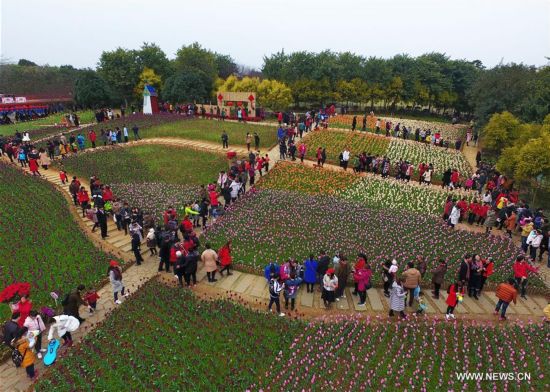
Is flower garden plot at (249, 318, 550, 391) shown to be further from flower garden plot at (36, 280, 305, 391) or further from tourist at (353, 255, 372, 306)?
tourist at (353, 255, 372, 306)

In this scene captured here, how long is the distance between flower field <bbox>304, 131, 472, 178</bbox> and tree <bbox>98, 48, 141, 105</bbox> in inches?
1227

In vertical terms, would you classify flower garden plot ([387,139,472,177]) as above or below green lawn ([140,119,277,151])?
below

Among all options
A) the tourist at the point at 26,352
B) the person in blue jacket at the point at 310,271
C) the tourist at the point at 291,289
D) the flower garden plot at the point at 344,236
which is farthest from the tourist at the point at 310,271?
the tourist at the point at 26,352

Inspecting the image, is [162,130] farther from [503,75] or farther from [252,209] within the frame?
[503,75]

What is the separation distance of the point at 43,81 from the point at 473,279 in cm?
6980

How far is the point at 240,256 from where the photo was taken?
13945mm

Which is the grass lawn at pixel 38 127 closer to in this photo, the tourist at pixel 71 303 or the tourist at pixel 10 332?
the tourist at pixel 71 303

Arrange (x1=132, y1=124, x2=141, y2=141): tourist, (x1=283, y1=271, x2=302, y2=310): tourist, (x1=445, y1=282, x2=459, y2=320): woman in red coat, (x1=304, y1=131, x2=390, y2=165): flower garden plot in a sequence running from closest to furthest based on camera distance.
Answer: (x1=445, y1=282, x2=459, y2=320): woman in red coat, (x1=283, y1=271, x2=302, y2=310): tourist, (x1=304, y1=131, x2=390, y2=165): flower garden plot, (x1=132, y1=124, x2=141, y2=141): tourist

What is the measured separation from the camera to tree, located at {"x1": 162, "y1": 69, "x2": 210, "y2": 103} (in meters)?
44.9

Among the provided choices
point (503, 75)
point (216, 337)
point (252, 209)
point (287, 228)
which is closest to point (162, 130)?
point (252, 209)

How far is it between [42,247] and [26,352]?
265 inches

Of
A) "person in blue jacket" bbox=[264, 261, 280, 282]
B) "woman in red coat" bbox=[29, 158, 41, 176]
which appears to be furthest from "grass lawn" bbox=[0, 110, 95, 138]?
"person in blue jacket" bbox=[264, 261, 280, 282]

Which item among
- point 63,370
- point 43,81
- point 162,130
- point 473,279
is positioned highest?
point 43,81

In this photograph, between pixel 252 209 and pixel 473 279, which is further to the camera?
pixel 252 209
